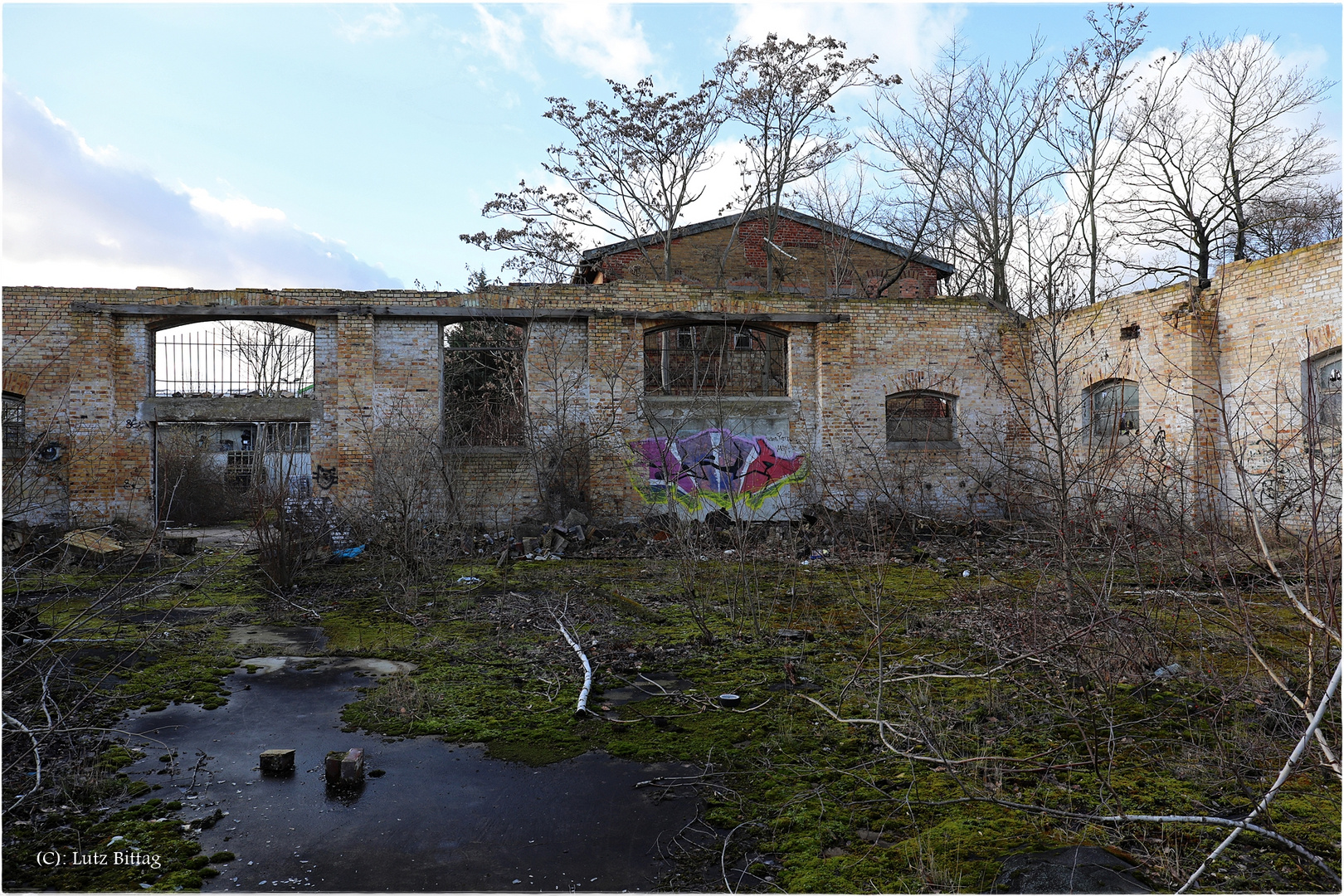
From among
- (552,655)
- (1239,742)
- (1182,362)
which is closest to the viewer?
(1239,742)

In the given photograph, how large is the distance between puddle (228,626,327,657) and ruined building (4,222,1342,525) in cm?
363

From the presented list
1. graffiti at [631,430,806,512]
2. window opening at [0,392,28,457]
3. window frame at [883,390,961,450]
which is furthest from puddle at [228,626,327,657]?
window frame at [883,390,961,450]

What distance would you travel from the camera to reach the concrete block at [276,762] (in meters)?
3.71

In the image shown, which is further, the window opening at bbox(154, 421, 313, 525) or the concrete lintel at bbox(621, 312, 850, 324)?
the window opening at bbox(154, 421, 313, 525)

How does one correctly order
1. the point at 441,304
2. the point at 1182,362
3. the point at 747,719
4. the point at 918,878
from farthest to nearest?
1. the point at 441,304
2. the point at 1182,362
3. the point at 747,719
4. the point at 918,878

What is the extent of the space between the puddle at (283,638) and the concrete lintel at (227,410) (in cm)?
623

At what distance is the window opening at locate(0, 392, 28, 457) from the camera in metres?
11.4

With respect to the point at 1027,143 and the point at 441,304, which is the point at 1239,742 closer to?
the point at 441,304

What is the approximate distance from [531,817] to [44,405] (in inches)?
486

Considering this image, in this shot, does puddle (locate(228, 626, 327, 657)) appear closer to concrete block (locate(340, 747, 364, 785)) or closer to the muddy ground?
the muddy ground

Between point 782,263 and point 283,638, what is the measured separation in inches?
681

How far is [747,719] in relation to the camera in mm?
4418

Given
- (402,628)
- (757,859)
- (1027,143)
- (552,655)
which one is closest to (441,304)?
(402,628)

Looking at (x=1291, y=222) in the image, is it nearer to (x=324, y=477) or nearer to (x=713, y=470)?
(x=713, y=470)
